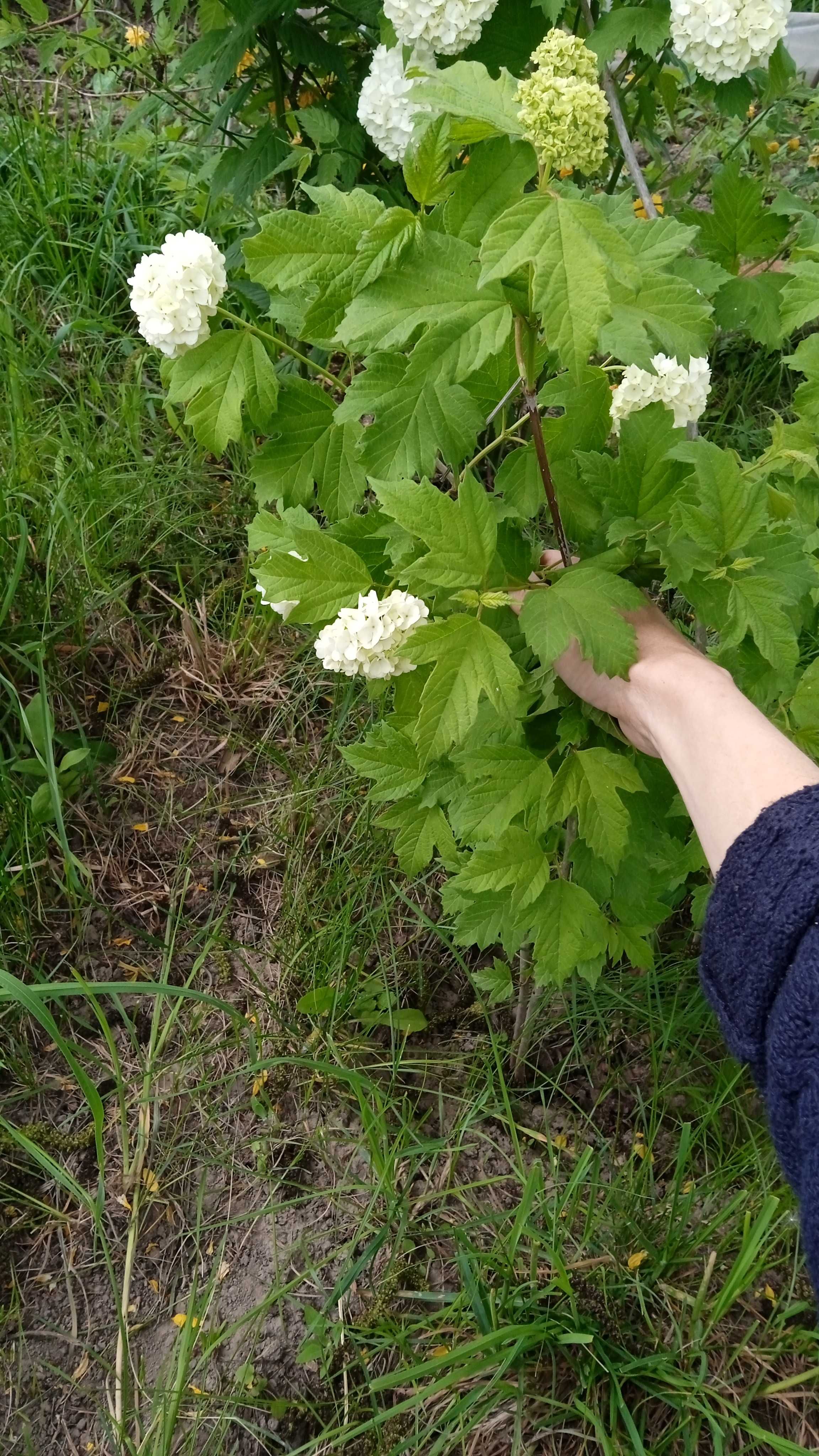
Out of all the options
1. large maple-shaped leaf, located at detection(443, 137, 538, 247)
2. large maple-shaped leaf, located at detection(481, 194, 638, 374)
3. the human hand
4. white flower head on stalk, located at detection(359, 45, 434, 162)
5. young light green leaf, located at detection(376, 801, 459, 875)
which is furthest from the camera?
young light green leaf, located at detection(376, 801, 459, 875)

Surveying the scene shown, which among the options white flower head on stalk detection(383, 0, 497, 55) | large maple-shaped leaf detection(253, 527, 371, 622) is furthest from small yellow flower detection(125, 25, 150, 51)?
large maple-shaped leaf detection(253, 527, 371, 622)

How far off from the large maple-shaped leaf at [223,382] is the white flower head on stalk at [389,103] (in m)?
0.35

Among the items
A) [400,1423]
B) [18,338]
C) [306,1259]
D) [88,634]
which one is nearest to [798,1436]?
[400,1423]

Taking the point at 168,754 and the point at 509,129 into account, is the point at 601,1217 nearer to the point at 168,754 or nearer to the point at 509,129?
the point at 168,754

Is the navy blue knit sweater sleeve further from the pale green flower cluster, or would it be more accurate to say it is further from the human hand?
the pale green flower cluster

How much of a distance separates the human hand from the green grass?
0.85 m

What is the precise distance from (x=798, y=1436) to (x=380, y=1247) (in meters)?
0.76

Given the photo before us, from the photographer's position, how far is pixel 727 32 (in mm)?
1411

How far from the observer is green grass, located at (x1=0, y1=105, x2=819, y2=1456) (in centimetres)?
168

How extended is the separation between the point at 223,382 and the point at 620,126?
720mm

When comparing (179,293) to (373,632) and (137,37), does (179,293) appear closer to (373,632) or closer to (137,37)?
(373,632)

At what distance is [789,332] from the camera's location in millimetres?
1615

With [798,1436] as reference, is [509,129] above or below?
above

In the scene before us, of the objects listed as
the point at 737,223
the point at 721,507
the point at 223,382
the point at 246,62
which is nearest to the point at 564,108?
the point at 721,507
